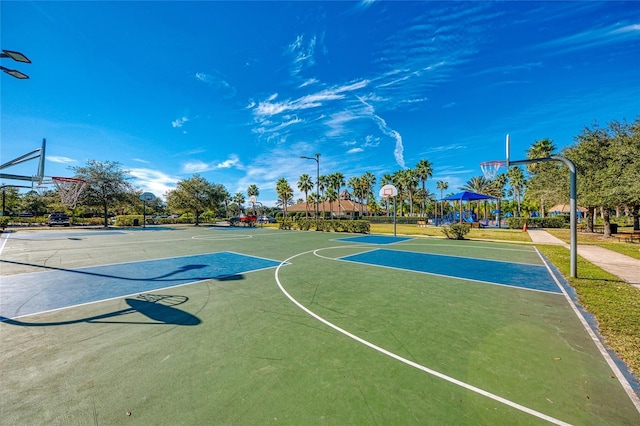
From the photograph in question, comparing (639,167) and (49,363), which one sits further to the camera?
(639,167)

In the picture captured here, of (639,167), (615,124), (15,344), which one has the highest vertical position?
(615,124)

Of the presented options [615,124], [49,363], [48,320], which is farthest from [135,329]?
[615,124]

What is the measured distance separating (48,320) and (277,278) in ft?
17.9

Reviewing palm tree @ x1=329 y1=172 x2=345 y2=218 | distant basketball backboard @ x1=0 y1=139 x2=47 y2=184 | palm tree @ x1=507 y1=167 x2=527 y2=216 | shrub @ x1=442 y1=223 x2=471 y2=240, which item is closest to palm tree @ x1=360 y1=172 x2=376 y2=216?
palm tree @ x1=329 y1=172 x2=345 y2=218

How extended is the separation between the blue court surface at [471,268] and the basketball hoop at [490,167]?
14.6ft

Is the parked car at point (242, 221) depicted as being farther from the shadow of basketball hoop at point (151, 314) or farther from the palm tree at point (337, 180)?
the shadow of basketball hoop at point (151, 314)

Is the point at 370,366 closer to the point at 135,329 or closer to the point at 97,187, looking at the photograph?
the point at 135,329

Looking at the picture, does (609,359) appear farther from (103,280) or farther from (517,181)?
(517,181)

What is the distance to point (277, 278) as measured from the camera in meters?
8.88

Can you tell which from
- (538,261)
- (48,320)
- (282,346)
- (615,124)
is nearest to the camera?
(282,346)

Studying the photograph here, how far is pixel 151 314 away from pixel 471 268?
11040 millimetres

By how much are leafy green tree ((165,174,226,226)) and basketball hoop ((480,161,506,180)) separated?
Result: 145 ft

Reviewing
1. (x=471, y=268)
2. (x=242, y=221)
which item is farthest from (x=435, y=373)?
(x=242, y=221)

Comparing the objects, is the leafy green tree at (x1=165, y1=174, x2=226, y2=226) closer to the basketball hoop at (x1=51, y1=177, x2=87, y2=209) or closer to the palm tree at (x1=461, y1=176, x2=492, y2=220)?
the basketball hoop at (x1=51, y1=177, x2=87, y2=209)
